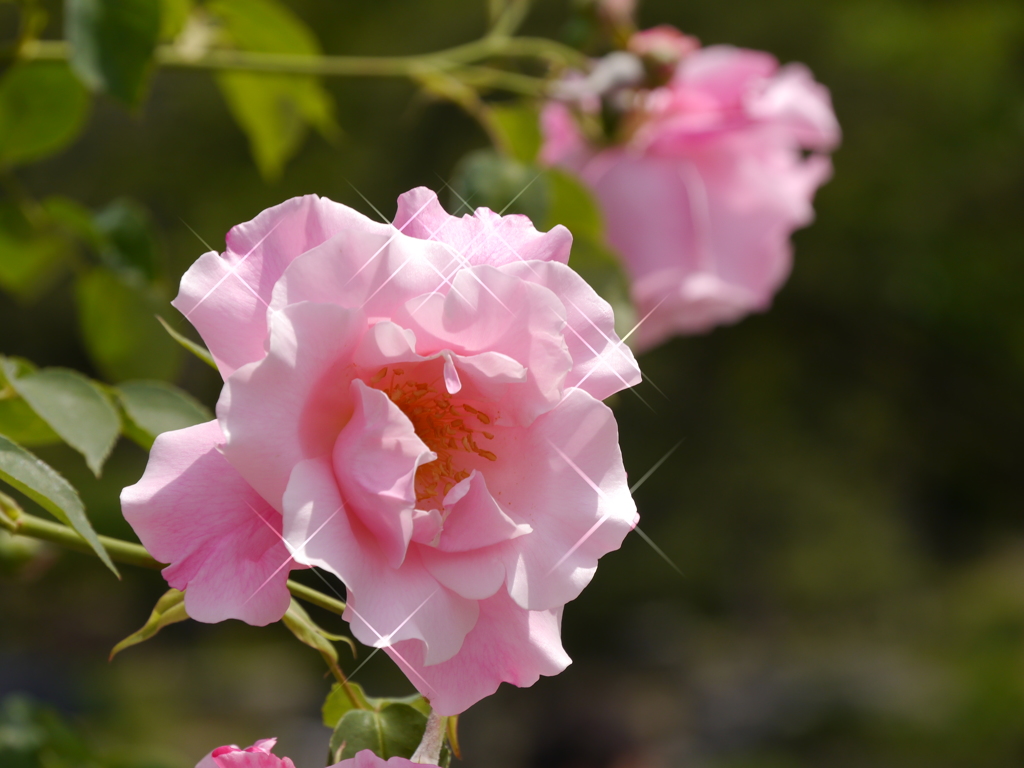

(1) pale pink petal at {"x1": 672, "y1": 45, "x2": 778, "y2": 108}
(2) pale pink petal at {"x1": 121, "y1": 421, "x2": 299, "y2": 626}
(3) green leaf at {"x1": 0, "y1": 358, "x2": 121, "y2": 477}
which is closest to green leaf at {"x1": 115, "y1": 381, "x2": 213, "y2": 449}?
(3) green leaf at {"x1": 0, "y1": 358, "x2": 121, "y2": 477}

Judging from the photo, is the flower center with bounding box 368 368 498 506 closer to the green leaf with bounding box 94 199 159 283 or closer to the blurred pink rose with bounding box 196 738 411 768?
the blurred pink rose with bounding box 196 738 411 768

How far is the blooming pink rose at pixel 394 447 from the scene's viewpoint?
208mm

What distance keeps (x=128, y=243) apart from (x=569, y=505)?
0.39 m

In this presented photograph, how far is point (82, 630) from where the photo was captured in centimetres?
525

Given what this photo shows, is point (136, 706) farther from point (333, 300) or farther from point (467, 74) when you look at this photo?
point (333, 300)

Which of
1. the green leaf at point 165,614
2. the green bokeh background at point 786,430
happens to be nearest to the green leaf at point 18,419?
the green leaf at point 165,614

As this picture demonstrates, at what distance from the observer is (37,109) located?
1.53ft

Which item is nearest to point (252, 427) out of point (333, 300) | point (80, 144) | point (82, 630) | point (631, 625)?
point (333, 300)

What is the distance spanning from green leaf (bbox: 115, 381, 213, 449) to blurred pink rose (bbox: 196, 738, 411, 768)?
13 centimetres

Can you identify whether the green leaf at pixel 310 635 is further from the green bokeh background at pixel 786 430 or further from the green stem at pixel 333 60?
the green bokeh background at pixel 786 430

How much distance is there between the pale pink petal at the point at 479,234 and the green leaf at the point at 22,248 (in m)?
0.35

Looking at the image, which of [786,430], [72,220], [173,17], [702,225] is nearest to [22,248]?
[72,220]

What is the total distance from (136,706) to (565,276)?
4318mm

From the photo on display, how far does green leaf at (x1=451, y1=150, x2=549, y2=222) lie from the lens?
41 cm
